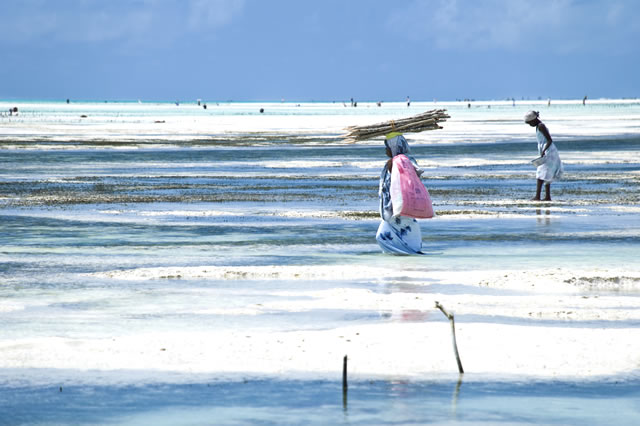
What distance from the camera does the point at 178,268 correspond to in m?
12.7

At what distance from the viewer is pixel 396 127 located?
45.6 feet

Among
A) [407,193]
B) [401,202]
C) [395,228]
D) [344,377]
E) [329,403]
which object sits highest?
[407,193]

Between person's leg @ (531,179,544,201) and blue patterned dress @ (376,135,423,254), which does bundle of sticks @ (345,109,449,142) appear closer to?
blue patterned dress @ (376,135,423,254)

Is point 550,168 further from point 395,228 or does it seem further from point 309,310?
point 309,310

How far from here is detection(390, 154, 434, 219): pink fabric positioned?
13.7 metres

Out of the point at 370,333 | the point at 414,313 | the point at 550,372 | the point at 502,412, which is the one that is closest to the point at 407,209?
the point at 414,313

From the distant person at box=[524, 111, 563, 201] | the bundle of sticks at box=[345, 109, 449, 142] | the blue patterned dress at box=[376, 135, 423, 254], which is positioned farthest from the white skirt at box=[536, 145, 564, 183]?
the blue patterned dress at box=[376, 135, 423, 254]

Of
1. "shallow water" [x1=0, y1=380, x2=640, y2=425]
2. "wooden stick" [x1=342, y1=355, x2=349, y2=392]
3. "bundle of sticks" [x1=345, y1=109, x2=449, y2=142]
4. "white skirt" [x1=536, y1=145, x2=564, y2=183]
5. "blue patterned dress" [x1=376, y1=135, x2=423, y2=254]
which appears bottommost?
"shallow water" [x1=0, y1=380, x2=640, y2=425]

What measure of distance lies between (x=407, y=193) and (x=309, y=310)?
3.87 meters

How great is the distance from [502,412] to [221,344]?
8.67ft

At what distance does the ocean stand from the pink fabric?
0.56 metres

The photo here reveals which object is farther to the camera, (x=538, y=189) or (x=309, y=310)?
(x=538, y=189)

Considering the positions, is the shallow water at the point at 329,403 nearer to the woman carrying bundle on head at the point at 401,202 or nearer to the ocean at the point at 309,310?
the ocean at the point at 309,310

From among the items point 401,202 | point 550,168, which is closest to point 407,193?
point 401,202
